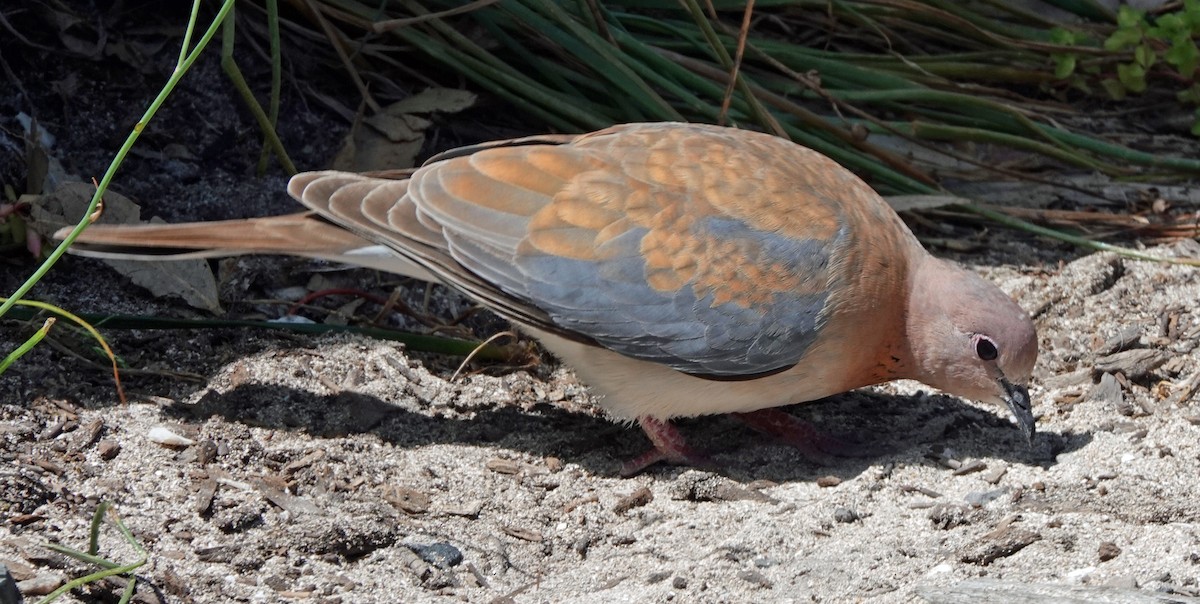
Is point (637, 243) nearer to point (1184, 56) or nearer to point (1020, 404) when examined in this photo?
point (1020, 404)

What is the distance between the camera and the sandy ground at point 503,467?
3.11m

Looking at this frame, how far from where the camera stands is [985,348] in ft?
12.8

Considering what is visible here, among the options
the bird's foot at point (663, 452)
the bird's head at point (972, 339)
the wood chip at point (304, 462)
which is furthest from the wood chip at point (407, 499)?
the bird's head at point (972, 339)

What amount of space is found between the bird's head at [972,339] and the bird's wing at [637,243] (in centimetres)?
36

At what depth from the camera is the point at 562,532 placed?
3586 mm

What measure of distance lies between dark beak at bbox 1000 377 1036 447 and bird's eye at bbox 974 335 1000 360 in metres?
0.08

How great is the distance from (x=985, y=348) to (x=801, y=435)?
2.17ft

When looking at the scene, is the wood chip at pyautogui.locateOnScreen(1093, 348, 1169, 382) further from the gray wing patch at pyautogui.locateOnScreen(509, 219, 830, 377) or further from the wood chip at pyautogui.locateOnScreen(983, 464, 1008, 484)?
the gray wing patch at pyautogui.locateOnScreen(509, 219, 830, 377)

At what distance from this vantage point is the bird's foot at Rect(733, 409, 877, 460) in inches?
161

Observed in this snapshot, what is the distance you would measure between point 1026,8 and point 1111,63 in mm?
497

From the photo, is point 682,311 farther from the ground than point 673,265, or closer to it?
closer to it

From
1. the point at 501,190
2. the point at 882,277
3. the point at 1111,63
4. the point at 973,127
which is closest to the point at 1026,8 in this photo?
the point at 1111,63

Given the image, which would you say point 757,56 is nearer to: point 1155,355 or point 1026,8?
point 1026,8

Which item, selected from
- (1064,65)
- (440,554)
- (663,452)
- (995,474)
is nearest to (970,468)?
(995,474)
